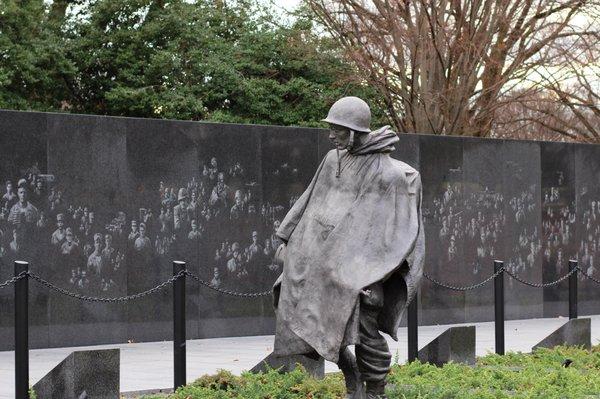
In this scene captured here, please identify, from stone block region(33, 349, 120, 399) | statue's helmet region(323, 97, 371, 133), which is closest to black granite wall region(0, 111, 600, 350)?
stone block region(33, 349, 120, 399)

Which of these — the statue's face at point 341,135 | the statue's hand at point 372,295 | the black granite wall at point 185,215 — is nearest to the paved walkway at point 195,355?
the black granite wall at point 185,215

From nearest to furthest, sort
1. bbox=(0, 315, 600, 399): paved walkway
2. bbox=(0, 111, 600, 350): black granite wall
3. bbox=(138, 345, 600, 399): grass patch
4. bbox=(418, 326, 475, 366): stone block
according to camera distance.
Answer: bbox=(138, 345, 600, 399): grass patch
bbox=(0, 315, 600, 399): paved walkway
bbox=(418, 326, 475, 366): stone block
bbox=(0, 111, 600, 350): black granite wall

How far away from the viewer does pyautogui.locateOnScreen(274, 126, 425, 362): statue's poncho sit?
26.3 feet

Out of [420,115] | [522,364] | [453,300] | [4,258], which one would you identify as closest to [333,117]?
[522,364]

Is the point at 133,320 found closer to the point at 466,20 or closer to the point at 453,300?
the point at 453,300

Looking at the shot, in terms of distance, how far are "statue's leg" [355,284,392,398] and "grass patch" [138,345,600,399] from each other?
2.40ft

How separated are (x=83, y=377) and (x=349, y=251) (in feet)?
6.98

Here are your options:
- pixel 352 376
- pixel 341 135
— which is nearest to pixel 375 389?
pixel 352 376

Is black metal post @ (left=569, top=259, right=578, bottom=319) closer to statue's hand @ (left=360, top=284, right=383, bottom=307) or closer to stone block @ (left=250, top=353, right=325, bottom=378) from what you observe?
stone block @ (left=250, top=353, right=325, bottom=378)

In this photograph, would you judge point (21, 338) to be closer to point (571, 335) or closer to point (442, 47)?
point (571, 335)

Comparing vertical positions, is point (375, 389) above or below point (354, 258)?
below

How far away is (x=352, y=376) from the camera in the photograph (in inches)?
328

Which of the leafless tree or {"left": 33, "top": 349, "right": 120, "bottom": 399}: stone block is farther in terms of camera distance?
the leafless tree

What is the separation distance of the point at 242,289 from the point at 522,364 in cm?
454
